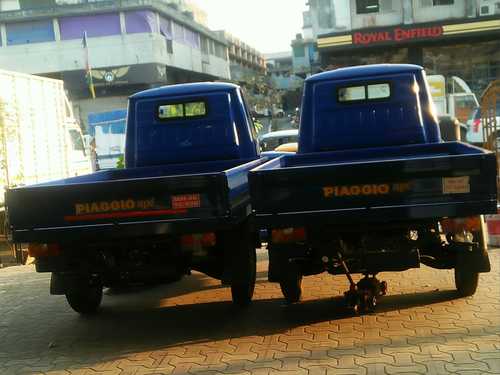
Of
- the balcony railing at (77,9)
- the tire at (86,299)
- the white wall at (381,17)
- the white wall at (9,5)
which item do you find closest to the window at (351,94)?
the tire at (86,299)

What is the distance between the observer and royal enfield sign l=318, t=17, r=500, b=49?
29.0m

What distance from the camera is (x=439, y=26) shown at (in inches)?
1151

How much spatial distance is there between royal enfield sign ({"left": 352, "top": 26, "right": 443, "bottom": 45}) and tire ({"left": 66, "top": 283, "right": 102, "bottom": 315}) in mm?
25532

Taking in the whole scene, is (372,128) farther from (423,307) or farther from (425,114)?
(423,307)

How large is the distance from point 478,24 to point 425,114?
25.1 meters

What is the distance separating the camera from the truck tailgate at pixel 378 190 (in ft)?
15.6

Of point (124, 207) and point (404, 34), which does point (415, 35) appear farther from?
point (124, 207)

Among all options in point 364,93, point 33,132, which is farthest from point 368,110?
point 33,132

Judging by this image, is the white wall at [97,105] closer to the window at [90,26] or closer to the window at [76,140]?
the window at [90,26]

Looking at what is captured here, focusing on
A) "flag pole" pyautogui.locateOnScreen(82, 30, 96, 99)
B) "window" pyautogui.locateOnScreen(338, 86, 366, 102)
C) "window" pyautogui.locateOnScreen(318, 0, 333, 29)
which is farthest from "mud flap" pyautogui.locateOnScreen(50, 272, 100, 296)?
"flag pole" pyautogui.locateOnScreen(82, 30, 96, 99)

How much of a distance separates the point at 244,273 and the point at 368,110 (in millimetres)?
2257

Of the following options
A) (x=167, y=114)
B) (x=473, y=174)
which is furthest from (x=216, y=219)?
(x=167, y=114)

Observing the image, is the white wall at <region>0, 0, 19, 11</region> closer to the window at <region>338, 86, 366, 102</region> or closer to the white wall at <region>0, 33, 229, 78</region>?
the white wall at <region>0, 33, 229, 78</region>

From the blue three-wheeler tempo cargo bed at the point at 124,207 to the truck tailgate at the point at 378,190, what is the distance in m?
0.33
